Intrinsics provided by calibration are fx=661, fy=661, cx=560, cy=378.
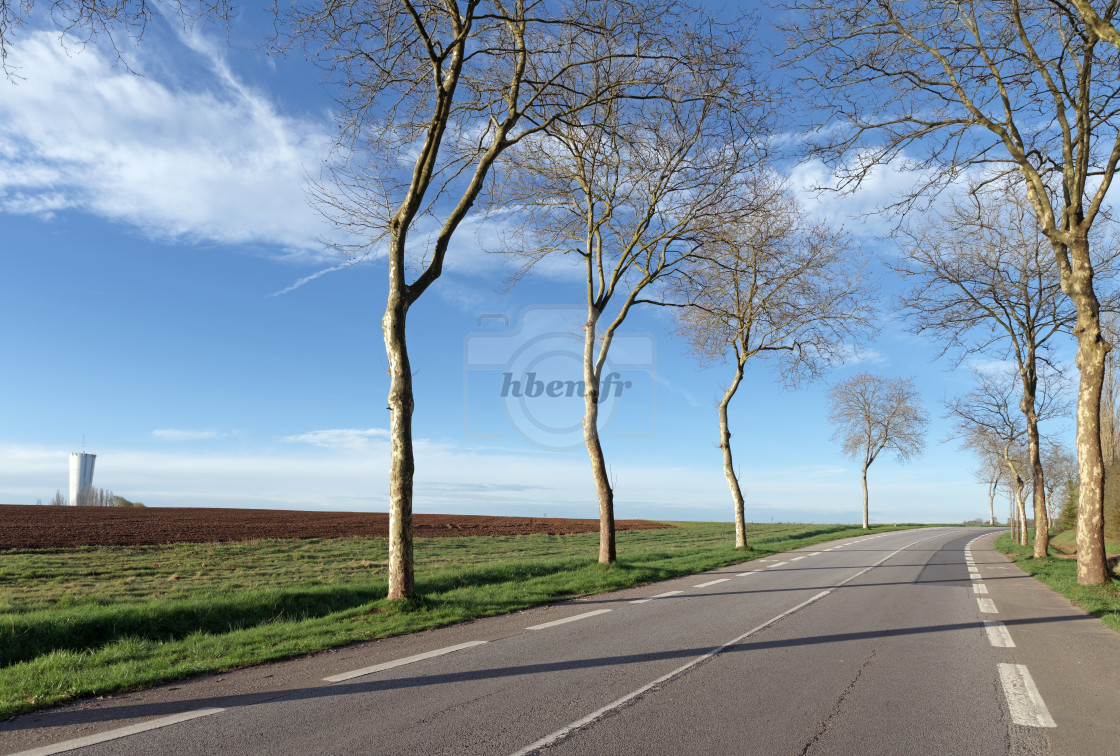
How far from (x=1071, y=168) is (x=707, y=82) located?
8572 millimetres

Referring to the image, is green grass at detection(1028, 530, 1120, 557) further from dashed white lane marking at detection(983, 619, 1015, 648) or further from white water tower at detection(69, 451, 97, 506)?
white water tower at detection(69, 451, 97, 506)

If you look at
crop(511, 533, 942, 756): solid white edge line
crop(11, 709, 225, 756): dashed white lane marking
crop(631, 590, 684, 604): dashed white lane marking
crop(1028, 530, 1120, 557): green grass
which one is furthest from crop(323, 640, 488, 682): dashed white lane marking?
crop(1028, 530, 1120, 557): green grass

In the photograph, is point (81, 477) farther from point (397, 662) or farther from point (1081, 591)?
point (1081, 591)

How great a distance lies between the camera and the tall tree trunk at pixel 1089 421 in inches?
536

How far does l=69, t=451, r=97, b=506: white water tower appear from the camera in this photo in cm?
6188

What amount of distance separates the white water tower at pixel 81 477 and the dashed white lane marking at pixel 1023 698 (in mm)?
73625

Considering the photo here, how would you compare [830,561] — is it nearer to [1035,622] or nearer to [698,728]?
[1035,622]

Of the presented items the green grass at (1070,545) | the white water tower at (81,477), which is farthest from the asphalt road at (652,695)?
the white water tower at (81,477)

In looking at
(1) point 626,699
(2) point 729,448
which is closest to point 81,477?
(2) point 729,448

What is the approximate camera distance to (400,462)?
1059 centimetres

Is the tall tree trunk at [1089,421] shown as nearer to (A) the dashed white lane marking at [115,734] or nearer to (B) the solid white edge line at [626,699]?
(B) the solid white edge line at [626,699]

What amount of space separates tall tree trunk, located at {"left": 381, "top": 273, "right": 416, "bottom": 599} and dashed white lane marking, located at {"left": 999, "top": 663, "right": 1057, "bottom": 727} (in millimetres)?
7775

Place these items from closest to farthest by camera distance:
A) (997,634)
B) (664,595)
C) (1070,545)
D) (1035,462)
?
(997,634), (664,595), (1035,462), (1070,545)

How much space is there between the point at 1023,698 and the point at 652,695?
3.35m
